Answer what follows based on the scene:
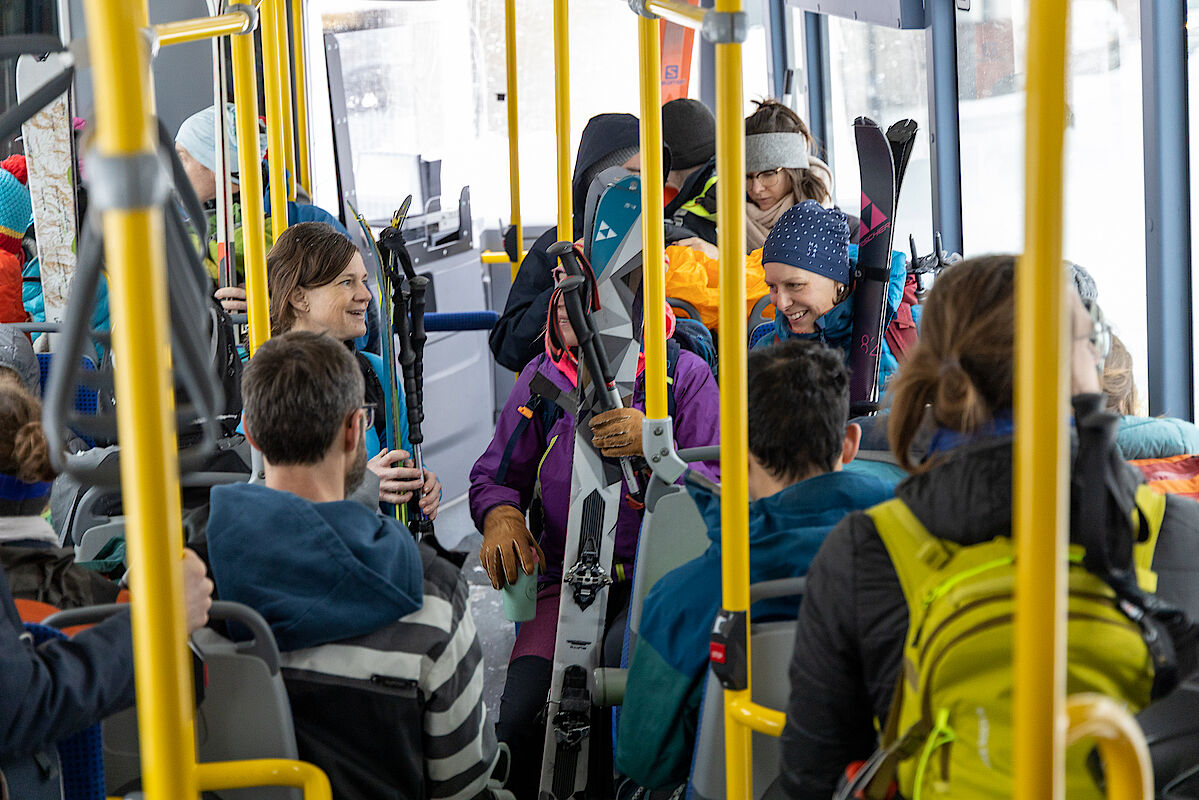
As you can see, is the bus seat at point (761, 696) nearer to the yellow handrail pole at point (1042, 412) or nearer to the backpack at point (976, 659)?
the backpack at point (976, 659)

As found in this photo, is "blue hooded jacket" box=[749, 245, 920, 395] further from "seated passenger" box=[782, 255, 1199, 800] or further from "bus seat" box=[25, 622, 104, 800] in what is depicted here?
"bus seat" box=[25, 622, 104, 800]

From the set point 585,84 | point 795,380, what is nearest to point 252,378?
point 795,380

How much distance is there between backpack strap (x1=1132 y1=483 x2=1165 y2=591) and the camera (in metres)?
1.07

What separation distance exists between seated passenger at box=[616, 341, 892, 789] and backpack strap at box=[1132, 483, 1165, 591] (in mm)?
510

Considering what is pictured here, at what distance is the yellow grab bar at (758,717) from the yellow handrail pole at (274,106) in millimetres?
1193

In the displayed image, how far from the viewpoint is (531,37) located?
775 cm

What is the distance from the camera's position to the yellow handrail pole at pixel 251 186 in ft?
6.49

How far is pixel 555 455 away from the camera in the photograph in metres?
2.65

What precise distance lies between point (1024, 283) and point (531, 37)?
292 inches

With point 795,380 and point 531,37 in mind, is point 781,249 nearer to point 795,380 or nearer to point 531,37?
point 795,380

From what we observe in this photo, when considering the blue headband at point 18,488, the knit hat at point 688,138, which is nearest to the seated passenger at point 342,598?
the blue headband at point 18,488

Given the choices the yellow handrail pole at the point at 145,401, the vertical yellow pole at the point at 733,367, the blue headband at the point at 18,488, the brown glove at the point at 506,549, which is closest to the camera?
the yellow handrail pole at the point at 145,401

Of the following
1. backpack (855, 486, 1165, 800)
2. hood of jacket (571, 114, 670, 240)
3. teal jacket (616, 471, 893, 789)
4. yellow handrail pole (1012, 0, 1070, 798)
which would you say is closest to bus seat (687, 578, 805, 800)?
teal jacket (616, 471, 893, 789)

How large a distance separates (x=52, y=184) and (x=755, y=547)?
2.07 m
